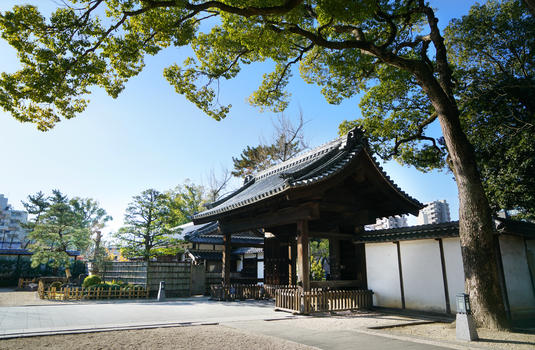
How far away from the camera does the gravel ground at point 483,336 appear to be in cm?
632

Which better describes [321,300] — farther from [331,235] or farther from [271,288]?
[271,288]

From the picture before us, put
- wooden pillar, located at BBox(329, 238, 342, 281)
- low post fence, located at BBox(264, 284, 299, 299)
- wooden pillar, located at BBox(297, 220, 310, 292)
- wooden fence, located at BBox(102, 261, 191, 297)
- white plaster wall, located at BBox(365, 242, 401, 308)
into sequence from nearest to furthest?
wooden pillar, located at BBox(297, 220, 310, 292)
white plaster wall, located at BBox(365, 242, 401, 308)
wooden pillar, located at BBox(329, 238, 342, 281)
low post fence, located at BBox(264, 284, 299, 299)
wooden fence, located at BBox(102, 261, 191, 297)

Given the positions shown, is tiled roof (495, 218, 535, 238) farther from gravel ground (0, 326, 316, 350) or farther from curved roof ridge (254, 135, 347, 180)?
gravel ground (0, 326, 316, 350)

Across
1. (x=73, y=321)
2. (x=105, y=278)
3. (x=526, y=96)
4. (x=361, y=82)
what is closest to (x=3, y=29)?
(x=73, y=321)

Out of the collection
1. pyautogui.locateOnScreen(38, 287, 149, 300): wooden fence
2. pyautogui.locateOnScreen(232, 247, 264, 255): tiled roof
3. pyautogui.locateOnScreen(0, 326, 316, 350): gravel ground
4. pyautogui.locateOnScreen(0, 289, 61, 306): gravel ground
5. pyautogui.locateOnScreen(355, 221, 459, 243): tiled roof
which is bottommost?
pyautogui.locateOnScreen(0, 289, 61, 306): gravel ground

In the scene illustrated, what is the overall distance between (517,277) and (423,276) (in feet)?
9.12

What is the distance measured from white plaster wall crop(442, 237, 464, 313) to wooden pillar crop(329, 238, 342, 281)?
396 centimetres

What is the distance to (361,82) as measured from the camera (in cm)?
1504

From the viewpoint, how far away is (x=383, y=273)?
12.0m

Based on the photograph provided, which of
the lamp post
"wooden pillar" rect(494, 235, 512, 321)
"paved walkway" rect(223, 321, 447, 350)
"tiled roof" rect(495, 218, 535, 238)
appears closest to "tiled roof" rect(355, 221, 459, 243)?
"tiled roof" rect(495, 218, 535, 238)

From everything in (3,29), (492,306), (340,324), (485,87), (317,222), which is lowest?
(340,324)

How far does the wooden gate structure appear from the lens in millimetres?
10602

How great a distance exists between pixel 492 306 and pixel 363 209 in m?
5.58

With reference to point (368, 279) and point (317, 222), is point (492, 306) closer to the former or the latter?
point (368, 279)
